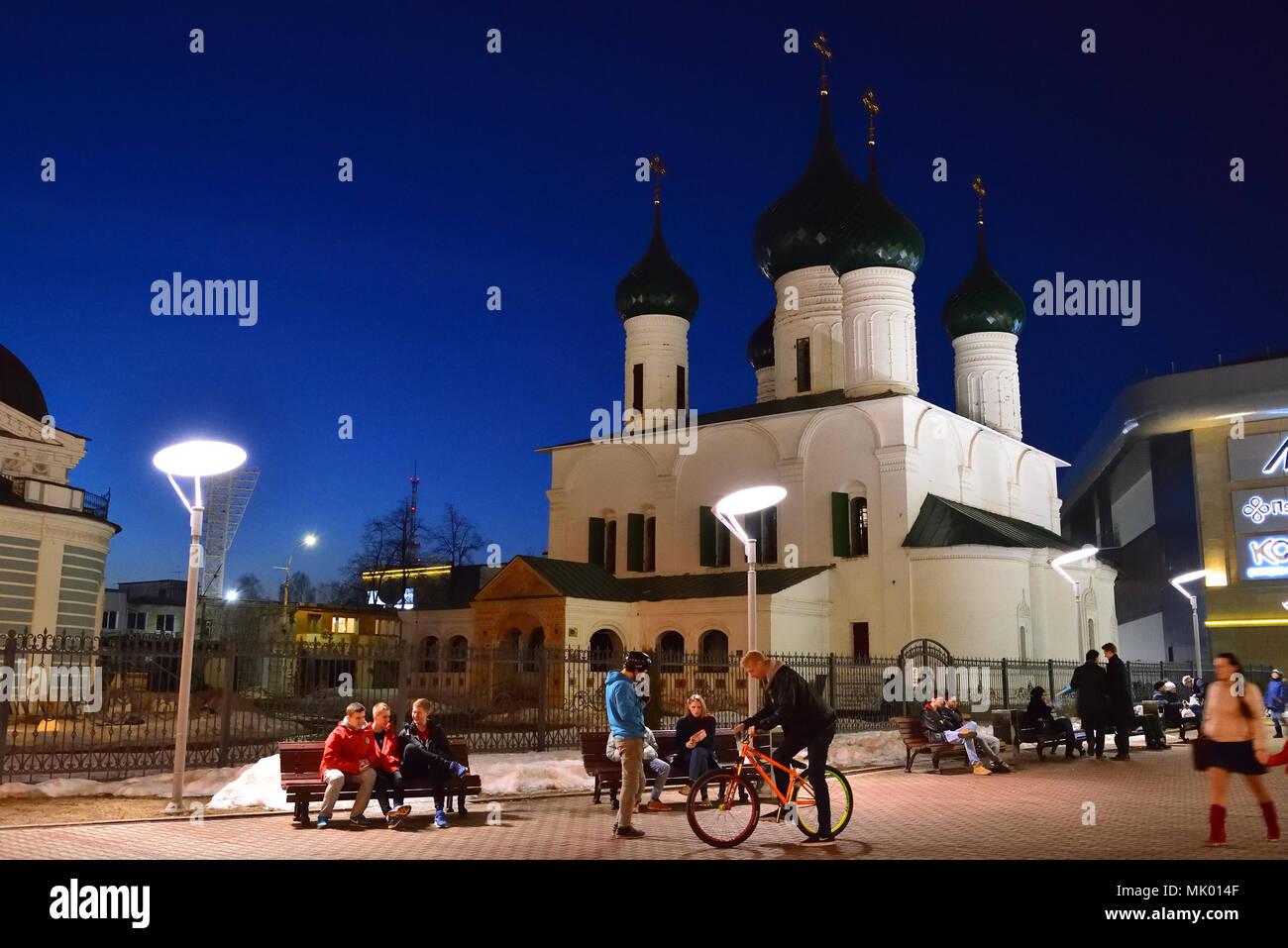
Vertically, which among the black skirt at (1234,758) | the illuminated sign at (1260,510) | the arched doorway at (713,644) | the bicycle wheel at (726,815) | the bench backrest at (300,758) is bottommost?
the bicycle wheel at (726,815)

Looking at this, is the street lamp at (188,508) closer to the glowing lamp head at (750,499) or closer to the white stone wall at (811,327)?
the glowing lamp head at (750,499)

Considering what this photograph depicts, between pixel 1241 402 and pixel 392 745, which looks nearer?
pixel 392 745

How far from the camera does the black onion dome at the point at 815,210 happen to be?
35719 millimetres

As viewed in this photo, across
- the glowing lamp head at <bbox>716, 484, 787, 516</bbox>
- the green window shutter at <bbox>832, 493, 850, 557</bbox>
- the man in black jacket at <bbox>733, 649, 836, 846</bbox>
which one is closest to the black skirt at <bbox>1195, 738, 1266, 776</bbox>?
the man in black jacket at <bbox>733, 649, 836, 846</bbox>

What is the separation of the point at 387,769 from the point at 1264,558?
37.5 meters

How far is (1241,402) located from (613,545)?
23.3m

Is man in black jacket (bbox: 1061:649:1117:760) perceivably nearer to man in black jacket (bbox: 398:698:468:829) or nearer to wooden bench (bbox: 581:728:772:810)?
wooden bench (bbox: 581:728:772:810)

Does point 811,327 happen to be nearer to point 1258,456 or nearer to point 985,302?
point 985,302

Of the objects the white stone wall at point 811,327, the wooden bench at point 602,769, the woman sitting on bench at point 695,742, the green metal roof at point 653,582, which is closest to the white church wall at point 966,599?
the green metal roof at point 653,582

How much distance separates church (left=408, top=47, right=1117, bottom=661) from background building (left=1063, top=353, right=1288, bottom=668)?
17.9ft

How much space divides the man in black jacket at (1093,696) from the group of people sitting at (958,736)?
2.51m
